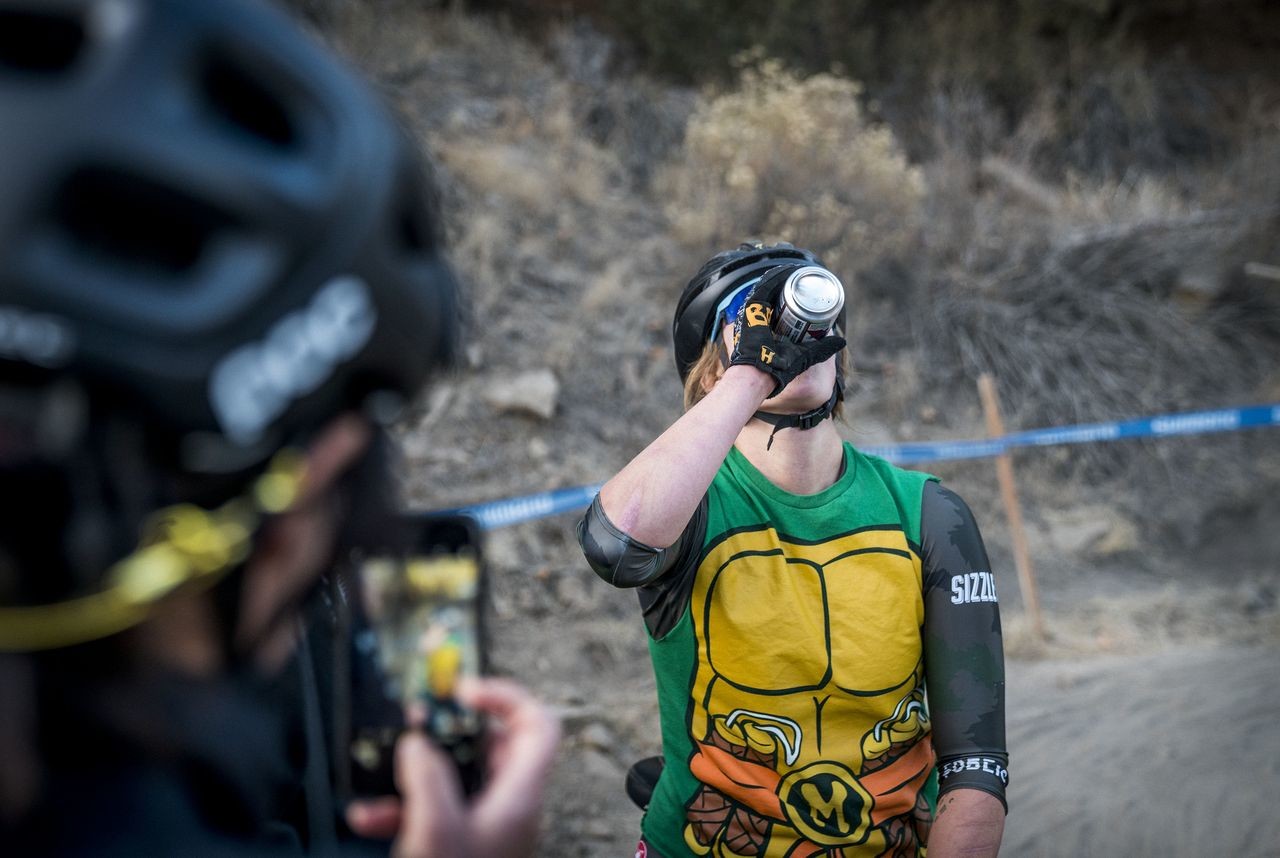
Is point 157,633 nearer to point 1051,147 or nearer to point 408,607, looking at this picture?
point 408,607

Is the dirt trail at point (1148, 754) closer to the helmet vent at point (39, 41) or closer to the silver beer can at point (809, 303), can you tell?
the silver beer can at point (809, 303)

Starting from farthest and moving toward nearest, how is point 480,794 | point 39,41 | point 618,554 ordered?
point 618,554 < point 480,794 < point 39,41

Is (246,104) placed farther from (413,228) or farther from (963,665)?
(963,665)

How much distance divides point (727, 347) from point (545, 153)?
7942 mm

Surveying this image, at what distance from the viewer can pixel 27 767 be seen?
0.73 metres

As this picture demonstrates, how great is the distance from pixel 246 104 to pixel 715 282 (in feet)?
5.30

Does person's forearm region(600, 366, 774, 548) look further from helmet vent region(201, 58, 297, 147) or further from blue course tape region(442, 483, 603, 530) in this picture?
blue course tape region(442, 483, 603, 530)

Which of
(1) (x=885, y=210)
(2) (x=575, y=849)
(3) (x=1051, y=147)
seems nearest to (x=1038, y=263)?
(1) (x=885, y=210)

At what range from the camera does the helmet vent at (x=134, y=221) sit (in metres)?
0.72

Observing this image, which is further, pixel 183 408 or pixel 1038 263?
pixel 1038 263

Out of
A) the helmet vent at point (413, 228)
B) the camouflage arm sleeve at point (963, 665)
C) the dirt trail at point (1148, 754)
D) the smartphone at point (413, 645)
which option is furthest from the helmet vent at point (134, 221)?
the dirt trail at point (1148, 754)

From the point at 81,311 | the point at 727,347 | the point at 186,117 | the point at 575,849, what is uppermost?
the point at 186,117

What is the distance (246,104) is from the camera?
2.69 feet

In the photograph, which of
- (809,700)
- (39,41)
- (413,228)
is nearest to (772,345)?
(809,700)
